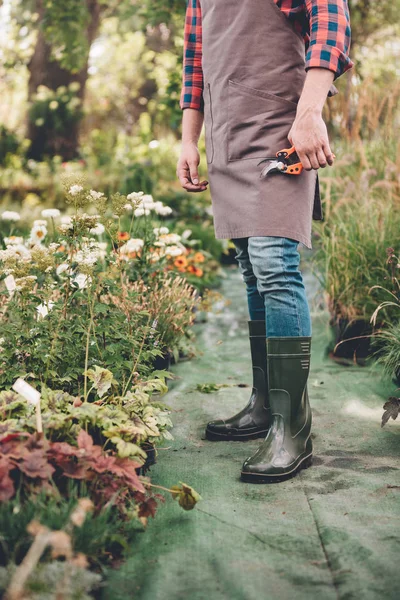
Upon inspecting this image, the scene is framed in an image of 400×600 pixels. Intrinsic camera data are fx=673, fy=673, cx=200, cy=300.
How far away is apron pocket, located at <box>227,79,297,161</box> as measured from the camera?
204cm

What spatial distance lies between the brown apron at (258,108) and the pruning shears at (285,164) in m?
0.02

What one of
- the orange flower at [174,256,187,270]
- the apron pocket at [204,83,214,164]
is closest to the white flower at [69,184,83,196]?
the apron pocket at [204,83,214,164]

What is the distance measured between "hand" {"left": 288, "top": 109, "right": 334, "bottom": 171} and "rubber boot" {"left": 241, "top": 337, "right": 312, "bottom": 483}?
1.80 ft

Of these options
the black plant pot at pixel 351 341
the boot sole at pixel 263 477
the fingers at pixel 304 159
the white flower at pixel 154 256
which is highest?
the fingers at pixel 304 159

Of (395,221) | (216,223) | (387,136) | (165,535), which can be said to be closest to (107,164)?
(387,136)

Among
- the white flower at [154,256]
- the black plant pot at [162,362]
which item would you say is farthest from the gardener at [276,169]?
the white flower at [154,256]

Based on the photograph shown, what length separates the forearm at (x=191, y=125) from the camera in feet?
8.07

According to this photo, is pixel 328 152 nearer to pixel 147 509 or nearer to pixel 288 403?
pixel 288 403

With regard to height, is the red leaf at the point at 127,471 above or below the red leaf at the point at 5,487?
below

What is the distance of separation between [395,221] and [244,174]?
1668mm

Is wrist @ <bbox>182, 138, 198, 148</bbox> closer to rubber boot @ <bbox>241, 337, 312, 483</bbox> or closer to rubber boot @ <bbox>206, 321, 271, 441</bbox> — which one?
rubber boot @ <bbox>206, 321, 271, 441</bbox>

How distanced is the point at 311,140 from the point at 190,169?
0.64 metres

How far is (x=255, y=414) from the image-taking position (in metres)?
2.44

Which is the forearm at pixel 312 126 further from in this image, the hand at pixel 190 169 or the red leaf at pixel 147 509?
the red leaf at pixel 147 509
